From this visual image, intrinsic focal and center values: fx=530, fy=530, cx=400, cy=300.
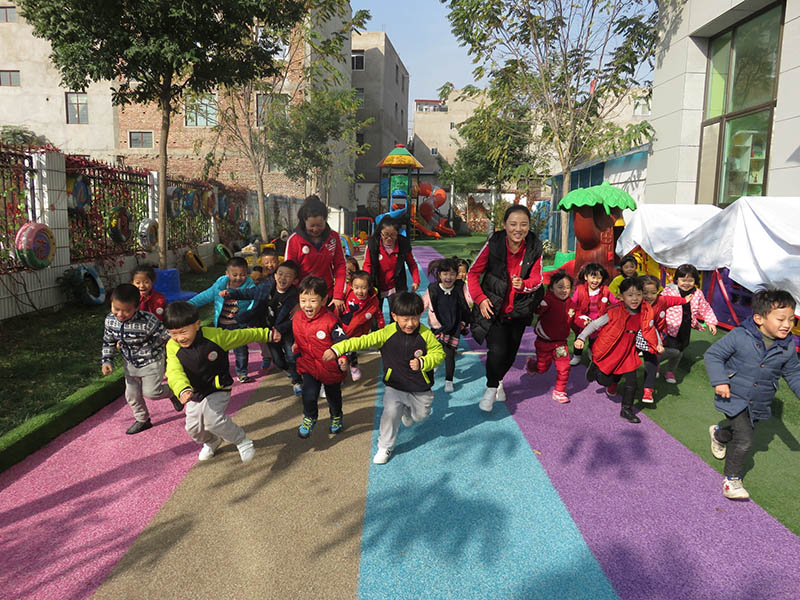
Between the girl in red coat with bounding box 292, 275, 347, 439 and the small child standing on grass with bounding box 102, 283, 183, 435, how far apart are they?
1245 mm

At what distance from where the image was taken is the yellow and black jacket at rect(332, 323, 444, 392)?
407cm

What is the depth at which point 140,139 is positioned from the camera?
1249 inches

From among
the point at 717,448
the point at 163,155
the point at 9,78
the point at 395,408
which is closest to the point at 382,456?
the point at 395,408

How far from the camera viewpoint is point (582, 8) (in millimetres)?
13578

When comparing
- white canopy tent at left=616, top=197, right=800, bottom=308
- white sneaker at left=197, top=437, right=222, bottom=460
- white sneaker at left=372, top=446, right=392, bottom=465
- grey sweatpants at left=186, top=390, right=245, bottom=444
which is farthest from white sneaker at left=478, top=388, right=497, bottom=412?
white canopy tent at left=616, top=197, right=800, bottom=308

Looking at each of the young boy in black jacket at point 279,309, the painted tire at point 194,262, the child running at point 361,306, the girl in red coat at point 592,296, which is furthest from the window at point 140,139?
the girl in red coat at point 592,296

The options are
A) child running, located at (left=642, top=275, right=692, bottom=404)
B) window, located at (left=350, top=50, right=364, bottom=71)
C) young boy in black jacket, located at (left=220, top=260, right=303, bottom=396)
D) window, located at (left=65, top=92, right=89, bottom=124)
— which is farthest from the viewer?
window, located at (left=350, top=50, right=364, bottom=71)

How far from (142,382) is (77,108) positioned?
3393 centimetres

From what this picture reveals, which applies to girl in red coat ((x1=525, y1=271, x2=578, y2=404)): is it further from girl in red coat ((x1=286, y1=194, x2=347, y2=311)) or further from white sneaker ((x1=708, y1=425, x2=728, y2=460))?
girl in red coat ((x1=286, y1=194, x2=347, y2=311))

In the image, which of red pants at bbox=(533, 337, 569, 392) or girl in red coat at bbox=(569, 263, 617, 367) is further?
girl in red coat at bbox=(569, 263, 617, 367)

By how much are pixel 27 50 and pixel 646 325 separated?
38.2 meters

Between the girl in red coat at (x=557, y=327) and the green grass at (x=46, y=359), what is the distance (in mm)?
4732

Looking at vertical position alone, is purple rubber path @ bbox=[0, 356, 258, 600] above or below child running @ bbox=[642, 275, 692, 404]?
below

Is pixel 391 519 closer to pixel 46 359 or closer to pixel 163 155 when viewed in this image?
pixel 46 359
